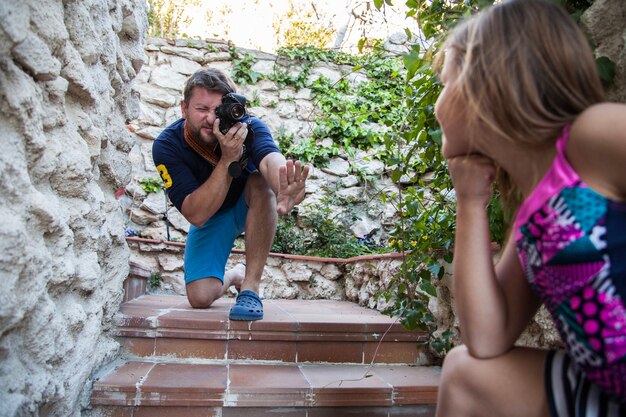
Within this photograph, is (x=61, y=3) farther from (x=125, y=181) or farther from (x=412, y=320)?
(x=412, y=320)

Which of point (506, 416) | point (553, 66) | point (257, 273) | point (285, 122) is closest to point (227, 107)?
point (257, 273)

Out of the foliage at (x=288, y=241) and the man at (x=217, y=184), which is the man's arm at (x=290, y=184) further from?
the foliage at (x=288, y=241)

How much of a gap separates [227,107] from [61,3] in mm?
983

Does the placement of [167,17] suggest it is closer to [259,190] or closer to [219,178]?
[259,190]

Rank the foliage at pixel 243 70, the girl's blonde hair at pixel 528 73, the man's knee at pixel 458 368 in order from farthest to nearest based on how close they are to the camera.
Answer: the foliage at pixel 243 70 < the man's knee at pixel 458 368 < the girl's blonde hair at pixel 528 73

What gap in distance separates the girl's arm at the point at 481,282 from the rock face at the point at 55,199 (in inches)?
36.8

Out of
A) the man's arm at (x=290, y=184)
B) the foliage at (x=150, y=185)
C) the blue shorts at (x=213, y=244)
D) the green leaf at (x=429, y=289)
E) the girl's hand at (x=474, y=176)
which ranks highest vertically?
the girl's hand at (x=474, y=176)

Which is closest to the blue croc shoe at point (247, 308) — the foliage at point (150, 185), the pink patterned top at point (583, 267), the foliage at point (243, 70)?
the pink patterned top at point (583, 267)

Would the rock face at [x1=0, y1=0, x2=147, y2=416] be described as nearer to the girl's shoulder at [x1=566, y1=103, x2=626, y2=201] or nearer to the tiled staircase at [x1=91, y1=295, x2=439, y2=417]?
the tiled staircase at [x1=91, y1=295, x2=439, y2=417]

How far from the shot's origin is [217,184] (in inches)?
85.4

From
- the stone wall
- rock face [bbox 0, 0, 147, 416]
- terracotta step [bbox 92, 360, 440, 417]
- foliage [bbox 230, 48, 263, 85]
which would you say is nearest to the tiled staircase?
terracotta step [bbox 92, 360, 440, 417]

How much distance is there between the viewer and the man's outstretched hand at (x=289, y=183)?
1848mm

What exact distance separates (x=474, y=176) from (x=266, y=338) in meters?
1.36

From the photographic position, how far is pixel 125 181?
2.08m
